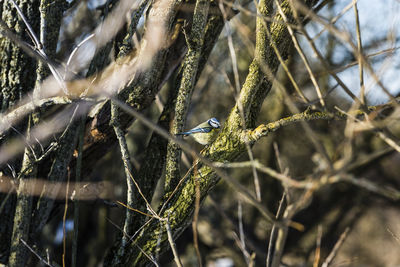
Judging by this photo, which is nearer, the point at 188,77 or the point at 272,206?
the point at 188,77

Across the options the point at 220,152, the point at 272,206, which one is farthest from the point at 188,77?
the point at 272,206

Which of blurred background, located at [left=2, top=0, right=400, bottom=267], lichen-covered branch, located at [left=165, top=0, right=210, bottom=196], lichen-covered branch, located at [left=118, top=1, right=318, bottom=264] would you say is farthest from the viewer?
blurred background, located at [left=2, top=0, right=400, bottom=267]

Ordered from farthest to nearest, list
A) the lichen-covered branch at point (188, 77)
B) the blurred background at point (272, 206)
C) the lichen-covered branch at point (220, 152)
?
1. the blurred background at point (272, 206)
2. the lichen-covered branch at point (188, 77)
3. the lichen-covered branch at point (220, 152)

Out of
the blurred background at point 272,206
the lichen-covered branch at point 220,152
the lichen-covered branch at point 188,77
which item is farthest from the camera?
the blurred background at point 272,206

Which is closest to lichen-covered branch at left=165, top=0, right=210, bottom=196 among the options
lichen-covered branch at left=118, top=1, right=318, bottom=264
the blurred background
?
lichen-covered branch at left=118, top=1, right=318, bottom=264

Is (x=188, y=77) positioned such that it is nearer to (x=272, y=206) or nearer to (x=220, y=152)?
(x=220, y=152)

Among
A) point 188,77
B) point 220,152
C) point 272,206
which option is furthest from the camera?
point 272,206

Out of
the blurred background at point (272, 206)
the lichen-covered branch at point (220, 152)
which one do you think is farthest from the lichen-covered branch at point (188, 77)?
the blurred background at point (272, 206)

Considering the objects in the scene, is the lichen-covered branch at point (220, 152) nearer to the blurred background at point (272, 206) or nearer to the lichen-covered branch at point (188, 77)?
the lichen-covered branch at point (188, 77)

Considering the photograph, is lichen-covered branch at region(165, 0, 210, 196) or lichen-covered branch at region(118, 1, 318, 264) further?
lichen-covered branch at region(165, 0, 210, 196)

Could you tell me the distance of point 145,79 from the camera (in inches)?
106

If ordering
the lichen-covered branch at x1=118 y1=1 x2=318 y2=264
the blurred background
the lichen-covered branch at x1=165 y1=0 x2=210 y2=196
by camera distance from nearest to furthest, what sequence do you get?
the lichen-covered branch at x1=118 y1=1 x2=318 y2=264 → the lichen-covered branch at x1=165 y1=0 x2=210 y2=196 → the blurred background

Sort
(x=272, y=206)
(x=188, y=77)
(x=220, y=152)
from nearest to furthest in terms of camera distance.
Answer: (x=220, y=152)
(x=188, y=77)
(x=272, y=206)

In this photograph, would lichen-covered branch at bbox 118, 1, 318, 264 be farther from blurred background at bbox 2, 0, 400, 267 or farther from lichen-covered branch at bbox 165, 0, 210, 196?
blurred background at bbox 2, 0, 400, 267
